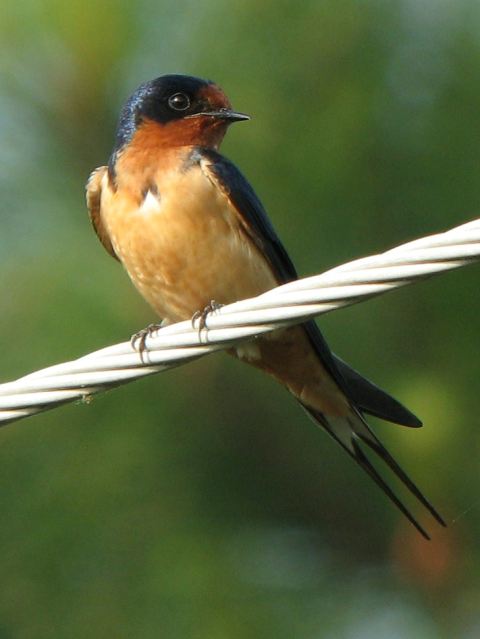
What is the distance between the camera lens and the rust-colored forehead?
3.04 metres

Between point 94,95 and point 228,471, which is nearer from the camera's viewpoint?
point 228,471

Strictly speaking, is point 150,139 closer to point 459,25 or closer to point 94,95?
point 94,95

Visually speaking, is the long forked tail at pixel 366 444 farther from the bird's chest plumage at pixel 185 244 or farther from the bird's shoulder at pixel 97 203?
the bird's shoulder at pixel 97 203

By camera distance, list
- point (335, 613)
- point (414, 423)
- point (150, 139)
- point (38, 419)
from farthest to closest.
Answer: point (150, 139) < point (38, 419) < point (335, 613) < point (414, 423)

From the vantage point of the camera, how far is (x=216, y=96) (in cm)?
304

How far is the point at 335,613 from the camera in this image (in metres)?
2.65

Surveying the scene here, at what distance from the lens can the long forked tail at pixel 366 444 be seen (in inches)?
97.9

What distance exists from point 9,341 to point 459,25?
1.31 metres

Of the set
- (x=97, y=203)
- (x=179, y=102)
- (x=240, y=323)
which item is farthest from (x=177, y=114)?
(x=240, y=323)

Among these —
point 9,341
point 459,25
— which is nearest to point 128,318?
point 9,341

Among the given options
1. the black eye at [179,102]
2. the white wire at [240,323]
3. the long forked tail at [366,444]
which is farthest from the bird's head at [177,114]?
the white wire at [240,323]

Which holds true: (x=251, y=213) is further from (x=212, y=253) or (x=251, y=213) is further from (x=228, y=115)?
(x=228, y=115)

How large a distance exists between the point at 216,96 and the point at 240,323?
132cm

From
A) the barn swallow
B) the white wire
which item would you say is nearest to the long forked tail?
the barn swallow
